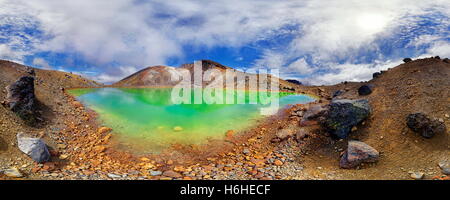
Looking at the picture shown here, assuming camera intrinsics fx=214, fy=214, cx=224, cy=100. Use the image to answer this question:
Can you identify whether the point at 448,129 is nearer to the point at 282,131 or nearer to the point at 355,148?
the point at 355,148

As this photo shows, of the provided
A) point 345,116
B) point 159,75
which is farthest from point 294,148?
point 159,75

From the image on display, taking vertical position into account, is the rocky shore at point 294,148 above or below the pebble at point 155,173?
above

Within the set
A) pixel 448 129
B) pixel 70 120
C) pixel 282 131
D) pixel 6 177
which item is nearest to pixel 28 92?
pixel 70 120

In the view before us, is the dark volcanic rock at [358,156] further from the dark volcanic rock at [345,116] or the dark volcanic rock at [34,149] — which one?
the dark volcanic rock at [34,149]

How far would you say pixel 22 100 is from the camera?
416 inches

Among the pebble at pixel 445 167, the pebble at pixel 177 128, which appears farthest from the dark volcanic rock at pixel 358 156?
the pebble at pixel 177 128

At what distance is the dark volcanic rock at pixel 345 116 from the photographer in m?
9.60

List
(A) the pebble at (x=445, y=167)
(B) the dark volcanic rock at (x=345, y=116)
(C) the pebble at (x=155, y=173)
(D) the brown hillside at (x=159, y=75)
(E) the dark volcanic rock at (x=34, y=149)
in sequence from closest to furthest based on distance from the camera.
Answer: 1. (A) the pebble at (x=445, y=167)
2. (E) the dark volcanic rock at (x=34, y=149)
3. (C) the pebble at (x=155, y=173)
4. (B) the dark volcanic rock at (x=345, y=116)
5. (D) the brown hillside at (x=159, y=75)

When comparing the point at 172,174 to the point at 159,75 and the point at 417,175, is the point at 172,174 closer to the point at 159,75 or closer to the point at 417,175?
the point at 417,175

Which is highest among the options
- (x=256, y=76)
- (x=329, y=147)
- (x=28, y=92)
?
(x=256, y=76)

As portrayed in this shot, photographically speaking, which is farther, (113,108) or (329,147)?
(113,108)

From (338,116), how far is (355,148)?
7.34 feet

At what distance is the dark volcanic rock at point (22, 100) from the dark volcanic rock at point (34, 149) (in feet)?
8.70

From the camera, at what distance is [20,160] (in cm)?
723
